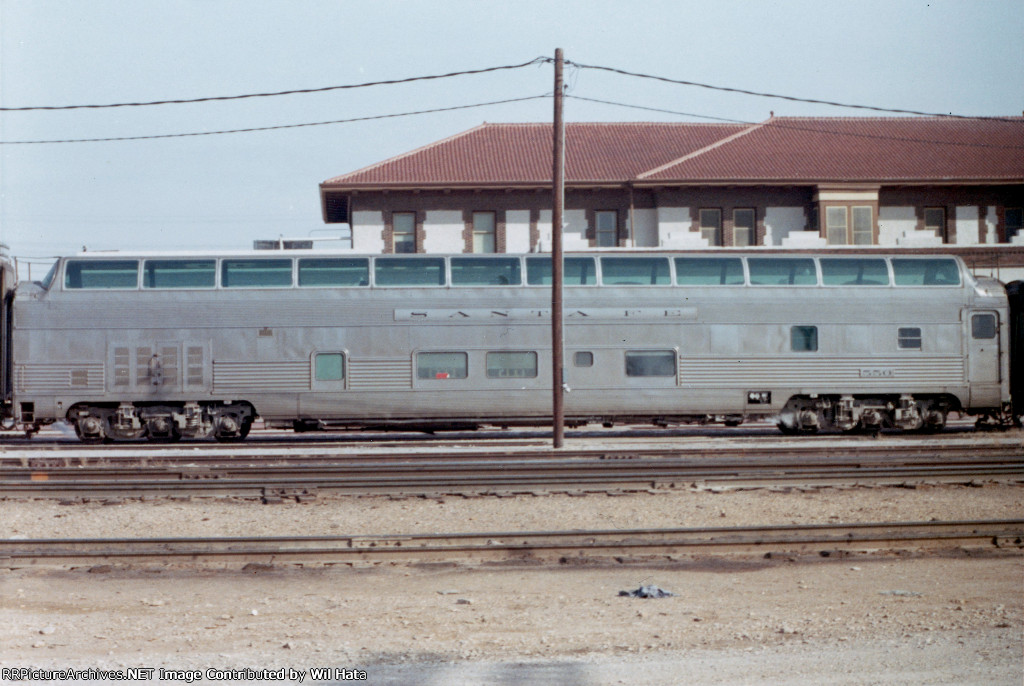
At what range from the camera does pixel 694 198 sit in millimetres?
36656

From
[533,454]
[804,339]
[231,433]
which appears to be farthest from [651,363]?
[231,433]

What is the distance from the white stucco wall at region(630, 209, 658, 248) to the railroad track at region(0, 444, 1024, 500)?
803 inches

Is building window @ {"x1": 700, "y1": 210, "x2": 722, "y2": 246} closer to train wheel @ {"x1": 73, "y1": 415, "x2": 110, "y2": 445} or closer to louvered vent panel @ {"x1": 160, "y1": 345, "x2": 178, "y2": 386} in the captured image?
louvered vent panel @ {"x1": 160, "y1": 345, "x2": 178, "y2": 386}

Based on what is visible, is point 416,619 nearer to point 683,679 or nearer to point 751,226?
point 683,679

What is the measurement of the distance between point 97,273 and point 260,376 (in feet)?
13.7

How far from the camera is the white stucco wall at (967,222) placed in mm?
37406

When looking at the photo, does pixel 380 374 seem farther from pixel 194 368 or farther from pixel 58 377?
pixel 58 377

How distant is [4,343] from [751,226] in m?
26.7

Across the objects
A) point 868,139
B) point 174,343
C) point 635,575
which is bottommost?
point 635,575

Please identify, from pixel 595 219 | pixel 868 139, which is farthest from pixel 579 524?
pixel 868 139

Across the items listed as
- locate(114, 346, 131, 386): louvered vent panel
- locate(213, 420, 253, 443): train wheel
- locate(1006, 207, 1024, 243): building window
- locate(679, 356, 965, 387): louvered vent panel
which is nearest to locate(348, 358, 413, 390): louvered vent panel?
locate(213, 420, 253, 443): train wheel

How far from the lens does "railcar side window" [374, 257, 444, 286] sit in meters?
20.9

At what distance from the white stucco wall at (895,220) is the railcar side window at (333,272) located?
24353 mm

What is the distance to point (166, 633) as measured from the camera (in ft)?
23.6
